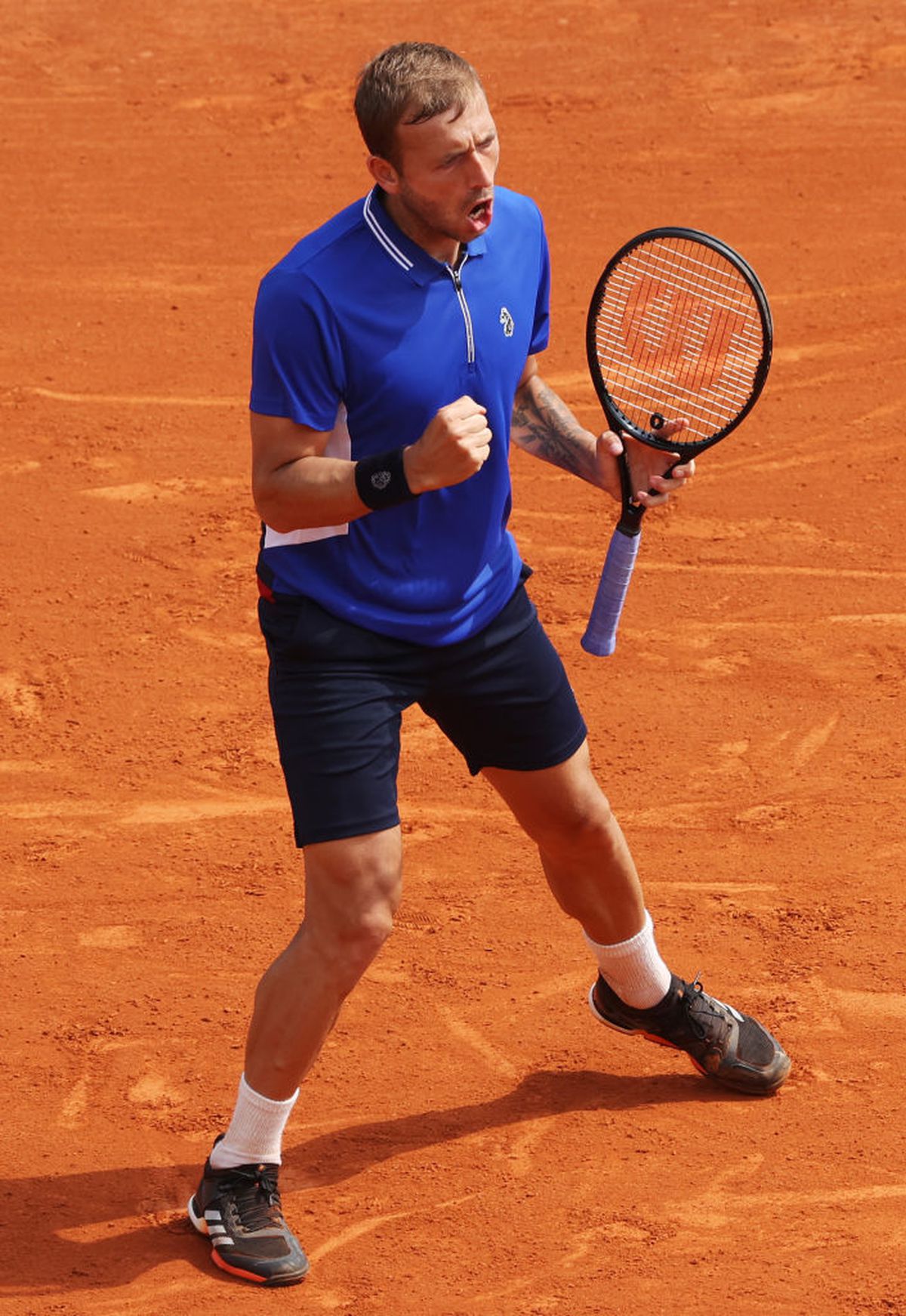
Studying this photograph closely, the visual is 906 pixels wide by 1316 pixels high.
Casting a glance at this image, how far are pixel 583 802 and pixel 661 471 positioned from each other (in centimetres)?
81

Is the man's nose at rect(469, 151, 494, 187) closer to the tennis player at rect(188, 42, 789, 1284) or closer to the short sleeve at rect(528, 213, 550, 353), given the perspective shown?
the tennis player at rect(188, 42, 789, 1284)

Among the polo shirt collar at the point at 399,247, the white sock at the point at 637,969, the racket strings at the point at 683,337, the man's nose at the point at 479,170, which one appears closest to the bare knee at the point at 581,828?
the white sock at the point at 637,969

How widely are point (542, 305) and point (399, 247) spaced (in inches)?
22.3

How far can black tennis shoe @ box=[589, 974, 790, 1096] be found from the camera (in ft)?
15.3

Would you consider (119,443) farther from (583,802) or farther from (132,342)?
(583,802)

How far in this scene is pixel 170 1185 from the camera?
445 cm

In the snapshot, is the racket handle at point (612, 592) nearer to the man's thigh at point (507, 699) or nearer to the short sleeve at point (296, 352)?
the man's thigh at point (507, 699)

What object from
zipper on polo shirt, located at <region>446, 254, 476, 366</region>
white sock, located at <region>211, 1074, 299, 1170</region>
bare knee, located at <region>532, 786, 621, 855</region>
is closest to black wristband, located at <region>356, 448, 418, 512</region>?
zipper on polo shirt, located at <region>446, 254, 476, 366</region>

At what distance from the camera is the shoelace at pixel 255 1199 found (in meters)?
4.14

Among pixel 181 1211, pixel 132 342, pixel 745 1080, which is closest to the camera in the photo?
pixel 181 1211

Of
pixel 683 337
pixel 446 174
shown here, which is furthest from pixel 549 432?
pixel 683 337

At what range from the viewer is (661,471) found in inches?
174

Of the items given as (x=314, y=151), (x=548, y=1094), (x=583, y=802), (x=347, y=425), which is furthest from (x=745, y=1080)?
(x=314, y=151)

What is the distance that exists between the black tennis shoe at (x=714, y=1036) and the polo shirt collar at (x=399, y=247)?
1.90 meters
